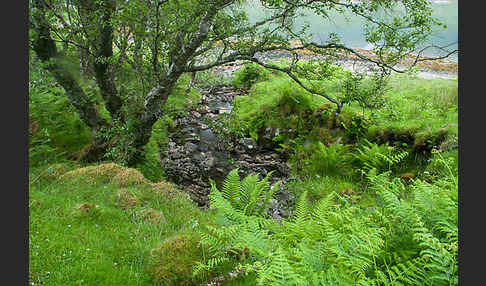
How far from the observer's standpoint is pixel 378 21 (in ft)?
22.2

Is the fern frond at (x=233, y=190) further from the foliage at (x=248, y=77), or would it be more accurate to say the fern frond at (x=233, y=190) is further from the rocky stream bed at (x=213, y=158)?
the foliage at (x=248, y=77)

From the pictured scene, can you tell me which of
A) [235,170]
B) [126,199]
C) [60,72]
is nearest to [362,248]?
[235,170]

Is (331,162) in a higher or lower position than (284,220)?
higher

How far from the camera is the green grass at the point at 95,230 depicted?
A: 346cm

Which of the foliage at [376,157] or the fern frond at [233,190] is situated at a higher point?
the foliage at [376,157]

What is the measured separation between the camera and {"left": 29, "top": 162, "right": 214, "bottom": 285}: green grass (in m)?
3.46

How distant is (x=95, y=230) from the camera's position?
4383 millimetres

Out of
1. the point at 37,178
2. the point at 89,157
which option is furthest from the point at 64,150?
the point at 37,178

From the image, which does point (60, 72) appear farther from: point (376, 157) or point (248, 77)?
point (248, 77)

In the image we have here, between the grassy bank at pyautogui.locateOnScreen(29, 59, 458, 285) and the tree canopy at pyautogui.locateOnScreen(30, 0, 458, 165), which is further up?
the tree canopy at pyautogui.locateOnScreen(30, 0, 458, 165)

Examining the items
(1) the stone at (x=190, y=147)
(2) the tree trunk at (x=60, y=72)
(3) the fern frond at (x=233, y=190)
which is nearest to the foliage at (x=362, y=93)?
(3) the fern frond at (x=233, y=190)

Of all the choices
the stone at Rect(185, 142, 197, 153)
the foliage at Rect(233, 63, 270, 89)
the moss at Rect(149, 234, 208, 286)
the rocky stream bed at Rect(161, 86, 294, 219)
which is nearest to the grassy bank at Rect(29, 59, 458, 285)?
the moss at Rect(149, 234, 208, 286)

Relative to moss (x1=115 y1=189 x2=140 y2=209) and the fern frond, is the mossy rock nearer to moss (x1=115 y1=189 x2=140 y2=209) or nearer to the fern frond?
moss (x1=115 y1=189 x2=140 y2=209)

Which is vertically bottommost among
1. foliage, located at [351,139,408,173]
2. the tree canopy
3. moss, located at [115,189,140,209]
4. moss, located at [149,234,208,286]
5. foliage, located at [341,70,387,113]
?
moss, located at [149,234,208,286]
